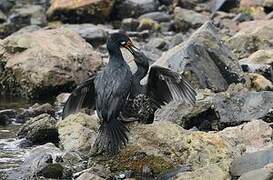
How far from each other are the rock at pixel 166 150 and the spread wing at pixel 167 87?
2.09ft

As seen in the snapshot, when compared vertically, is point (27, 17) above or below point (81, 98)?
below

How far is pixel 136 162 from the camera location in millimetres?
9031

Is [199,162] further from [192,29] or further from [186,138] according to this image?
[192,29]

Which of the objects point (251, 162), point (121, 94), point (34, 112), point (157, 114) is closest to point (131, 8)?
point (34, 112)

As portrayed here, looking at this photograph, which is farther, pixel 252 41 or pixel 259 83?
pixel 252 41

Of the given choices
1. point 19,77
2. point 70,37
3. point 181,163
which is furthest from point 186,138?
point 70,37

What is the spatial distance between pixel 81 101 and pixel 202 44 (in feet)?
11.9

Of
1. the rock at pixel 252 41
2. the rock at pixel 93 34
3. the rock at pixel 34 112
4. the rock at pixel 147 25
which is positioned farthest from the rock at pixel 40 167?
the rock at pixel 147 25

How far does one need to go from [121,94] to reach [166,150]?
2.92 ft

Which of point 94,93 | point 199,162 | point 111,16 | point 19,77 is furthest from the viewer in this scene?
point 111,16

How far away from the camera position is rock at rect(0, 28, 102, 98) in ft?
48.3

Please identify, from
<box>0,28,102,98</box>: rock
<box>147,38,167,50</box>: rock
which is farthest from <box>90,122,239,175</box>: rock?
A: <box>147,38,167,50</box>: rock

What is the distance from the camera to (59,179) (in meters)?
9.05

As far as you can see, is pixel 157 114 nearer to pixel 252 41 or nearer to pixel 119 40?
pixel 119 40
